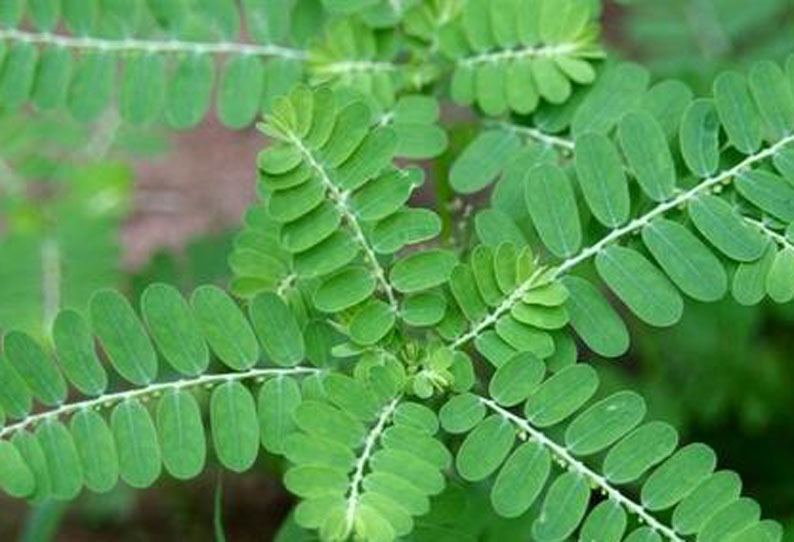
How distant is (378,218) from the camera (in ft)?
4.68

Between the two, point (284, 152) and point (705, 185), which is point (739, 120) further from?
point (284, 152)

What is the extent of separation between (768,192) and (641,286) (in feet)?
0.49

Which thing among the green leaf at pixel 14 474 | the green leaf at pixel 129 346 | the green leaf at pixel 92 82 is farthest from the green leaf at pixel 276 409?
the green leaf at pixel 92 82

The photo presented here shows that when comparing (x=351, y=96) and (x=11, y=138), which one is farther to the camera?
(x=11, y=138)

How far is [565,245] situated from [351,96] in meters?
0.28

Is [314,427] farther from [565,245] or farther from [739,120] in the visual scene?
[739,120]

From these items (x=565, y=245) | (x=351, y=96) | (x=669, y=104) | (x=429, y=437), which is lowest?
(x=429, y=437)

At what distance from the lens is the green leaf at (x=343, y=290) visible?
1423mm

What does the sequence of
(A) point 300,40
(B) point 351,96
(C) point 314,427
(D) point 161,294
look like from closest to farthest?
(C) point 314,427, (D) point 161,294, (B) point 351,96, (A) point 300,40

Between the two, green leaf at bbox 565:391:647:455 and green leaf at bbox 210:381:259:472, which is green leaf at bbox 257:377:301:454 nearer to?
green leaf at bbox 210:381:259:472

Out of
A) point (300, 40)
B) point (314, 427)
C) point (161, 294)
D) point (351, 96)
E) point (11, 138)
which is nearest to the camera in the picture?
Result: point (314, 427)

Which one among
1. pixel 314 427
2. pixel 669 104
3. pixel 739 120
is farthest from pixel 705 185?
pixel 314 427

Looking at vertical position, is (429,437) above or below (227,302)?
below

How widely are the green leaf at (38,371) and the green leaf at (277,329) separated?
0.67 feet
